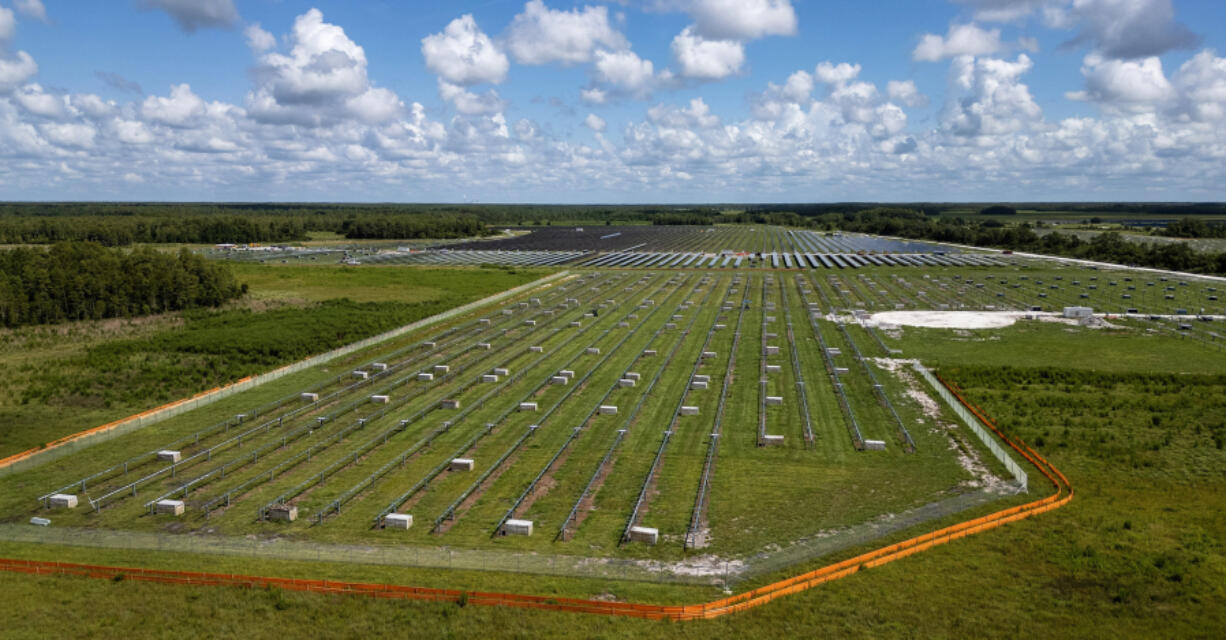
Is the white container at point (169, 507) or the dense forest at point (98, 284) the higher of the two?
the dense forest at point (98, 284)

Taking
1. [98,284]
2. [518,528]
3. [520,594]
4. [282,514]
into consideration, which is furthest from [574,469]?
[98,284]

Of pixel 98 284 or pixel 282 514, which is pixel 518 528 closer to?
pixel 282 514

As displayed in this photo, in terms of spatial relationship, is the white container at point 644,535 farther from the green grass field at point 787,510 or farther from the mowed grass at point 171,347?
the mowed grass at point 171,347

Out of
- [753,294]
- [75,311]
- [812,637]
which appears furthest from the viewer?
[753,294]

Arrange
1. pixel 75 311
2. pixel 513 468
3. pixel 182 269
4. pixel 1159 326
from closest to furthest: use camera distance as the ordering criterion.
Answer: pixel 513 468 → pixel 1159 326 → pixel 75 311 → pixel 182 269

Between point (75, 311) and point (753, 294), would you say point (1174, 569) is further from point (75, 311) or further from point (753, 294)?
point (75, 311)

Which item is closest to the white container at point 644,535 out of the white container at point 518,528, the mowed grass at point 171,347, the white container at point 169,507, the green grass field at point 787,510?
the green grass field at point 787,510

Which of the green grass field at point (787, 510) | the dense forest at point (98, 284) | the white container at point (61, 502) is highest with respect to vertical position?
the dense forest at point (98, 284)

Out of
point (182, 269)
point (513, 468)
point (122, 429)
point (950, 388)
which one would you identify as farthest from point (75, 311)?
point (950, 388)
